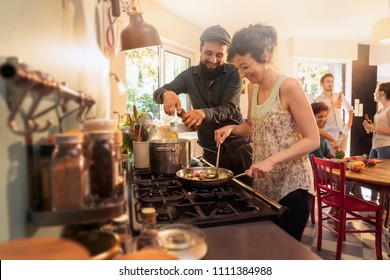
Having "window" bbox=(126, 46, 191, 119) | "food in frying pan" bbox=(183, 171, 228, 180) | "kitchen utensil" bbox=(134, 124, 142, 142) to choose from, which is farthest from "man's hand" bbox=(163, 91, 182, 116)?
"window" bbox=(126, 46, 191, 119)

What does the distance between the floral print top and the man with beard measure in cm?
40

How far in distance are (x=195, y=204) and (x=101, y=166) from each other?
534mm

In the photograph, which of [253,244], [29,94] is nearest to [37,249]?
[29,94]

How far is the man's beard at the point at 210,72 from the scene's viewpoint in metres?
1.74

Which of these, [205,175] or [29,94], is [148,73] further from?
[29,94]

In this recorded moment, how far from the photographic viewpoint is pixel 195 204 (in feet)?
2.89

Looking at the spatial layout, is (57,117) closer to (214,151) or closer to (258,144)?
(258,144)

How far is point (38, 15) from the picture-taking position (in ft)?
1.26

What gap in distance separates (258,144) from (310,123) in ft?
0.78

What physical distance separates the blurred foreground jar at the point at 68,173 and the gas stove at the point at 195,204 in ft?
1.05

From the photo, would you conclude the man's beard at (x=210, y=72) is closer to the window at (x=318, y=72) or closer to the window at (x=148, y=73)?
the window at (x=148, y=73)

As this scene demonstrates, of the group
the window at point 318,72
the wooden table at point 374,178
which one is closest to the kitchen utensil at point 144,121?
the wooden table at point 374,178

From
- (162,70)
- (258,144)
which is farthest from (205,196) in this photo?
(162,70)

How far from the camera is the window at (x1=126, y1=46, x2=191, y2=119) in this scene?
106 inches
